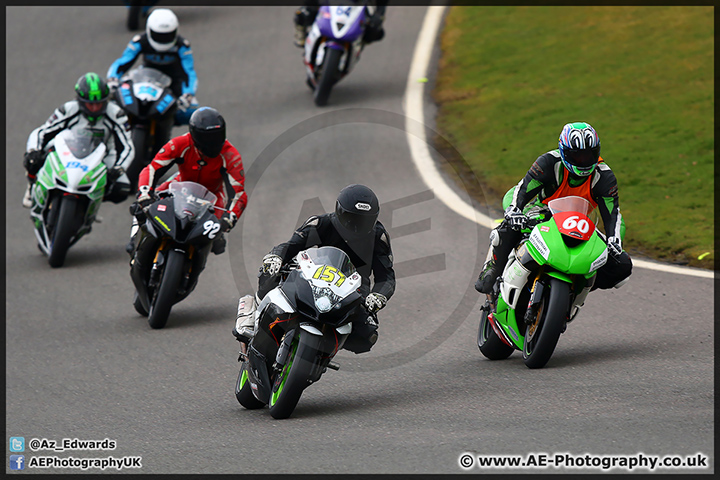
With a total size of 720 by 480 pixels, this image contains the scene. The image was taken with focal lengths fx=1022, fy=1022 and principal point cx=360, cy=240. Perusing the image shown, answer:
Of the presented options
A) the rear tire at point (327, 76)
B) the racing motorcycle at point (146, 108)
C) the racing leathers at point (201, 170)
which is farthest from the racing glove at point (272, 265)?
the rear tire at point (327, 76)

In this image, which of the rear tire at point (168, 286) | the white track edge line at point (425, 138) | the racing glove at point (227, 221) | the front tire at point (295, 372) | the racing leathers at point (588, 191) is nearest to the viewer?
the front tire at point (295, 372)

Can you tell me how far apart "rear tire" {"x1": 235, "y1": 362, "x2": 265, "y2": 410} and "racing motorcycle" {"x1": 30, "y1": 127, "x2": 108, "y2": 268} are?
570 centimetres

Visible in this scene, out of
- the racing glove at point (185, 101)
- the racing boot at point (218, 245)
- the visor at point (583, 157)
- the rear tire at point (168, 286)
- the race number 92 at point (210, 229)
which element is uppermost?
the visor at point (583, 157)

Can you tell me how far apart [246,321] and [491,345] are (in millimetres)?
2299

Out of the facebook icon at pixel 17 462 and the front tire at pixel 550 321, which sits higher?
the front tire at pixel 550 321

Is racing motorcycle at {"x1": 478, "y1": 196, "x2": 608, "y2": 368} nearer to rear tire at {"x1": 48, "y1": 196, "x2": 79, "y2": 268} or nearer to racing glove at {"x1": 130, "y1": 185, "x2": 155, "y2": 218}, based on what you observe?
racing glove at {"x1": 130, "y1": 185, "x2": 155, "y2": 218}

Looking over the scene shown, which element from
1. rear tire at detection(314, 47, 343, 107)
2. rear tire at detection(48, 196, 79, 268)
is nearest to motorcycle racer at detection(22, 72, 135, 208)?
rear tire at detection(48, 196, 79, 268)

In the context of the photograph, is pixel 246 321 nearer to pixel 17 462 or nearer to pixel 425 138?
pixel 17 462

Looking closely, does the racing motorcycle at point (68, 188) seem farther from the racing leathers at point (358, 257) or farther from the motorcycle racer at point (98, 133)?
the racing leathers at point (358, 257)

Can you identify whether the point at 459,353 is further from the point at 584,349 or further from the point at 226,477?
the point at 226,477

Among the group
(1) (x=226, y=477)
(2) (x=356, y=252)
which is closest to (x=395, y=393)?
(2) (x=356, y=252)

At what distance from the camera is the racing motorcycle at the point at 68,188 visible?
12.3m

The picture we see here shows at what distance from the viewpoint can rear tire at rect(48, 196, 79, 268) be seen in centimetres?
1229

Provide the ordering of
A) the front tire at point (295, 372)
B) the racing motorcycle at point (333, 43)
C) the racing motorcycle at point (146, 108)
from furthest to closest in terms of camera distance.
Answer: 1. the racing motorcycle at point (333, 43)
2. the racing motorcycle at point (146, 108)
3. the front tire at point (295, 372)
